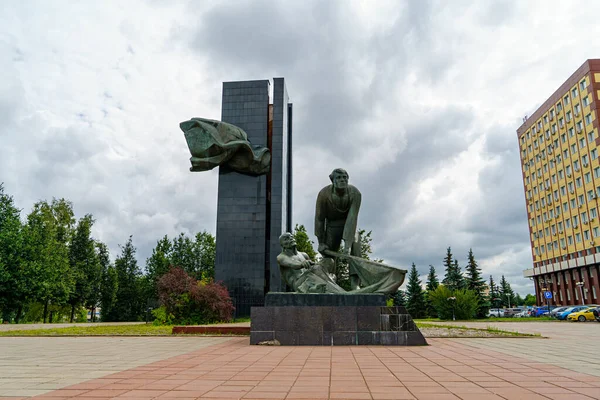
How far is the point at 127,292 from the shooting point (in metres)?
41.7

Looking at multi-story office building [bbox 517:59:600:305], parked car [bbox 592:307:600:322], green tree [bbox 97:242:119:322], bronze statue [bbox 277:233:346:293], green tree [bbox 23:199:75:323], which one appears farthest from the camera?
multi-story office building [bbox 517:59:600:305]

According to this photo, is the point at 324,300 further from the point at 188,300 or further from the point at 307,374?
the point at 188,300

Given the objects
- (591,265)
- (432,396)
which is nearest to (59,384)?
(432,396)

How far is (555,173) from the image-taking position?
162ft

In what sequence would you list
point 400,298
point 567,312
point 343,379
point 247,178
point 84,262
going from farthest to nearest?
point 400,298
point 84,262
point 247,178
point 567,312
point 343,379

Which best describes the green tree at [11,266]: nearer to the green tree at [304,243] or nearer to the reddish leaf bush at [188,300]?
the reddish leaf bush at [188,300]

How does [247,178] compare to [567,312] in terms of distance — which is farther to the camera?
[247,178]

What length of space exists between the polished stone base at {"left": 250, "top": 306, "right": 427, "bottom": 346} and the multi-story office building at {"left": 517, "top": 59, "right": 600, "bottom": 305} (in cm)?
3778

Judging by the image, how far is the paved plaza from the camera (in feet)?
14.4

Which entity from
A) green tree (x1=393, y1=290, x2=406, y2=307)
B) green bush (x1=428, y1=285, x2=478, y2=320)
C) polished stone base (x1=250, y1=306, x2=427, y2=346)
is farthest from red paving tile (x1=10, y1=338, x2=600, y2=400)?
green tree (x1=393, y1=290, x2=406, y2=307)

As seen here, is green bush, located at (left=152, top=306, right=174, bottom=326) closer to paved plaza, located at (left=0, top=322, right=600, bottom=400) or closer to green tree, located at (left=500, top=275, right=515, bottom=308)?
paved plaza, located at (left=0, top=322, right=600, bottom=400)

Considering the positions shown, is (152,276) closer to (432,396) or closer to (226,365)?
(226,365)

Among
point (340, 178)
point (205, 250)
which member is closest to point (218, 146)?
point (205, 250)

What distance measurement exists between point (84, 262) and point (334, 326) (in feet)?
110
